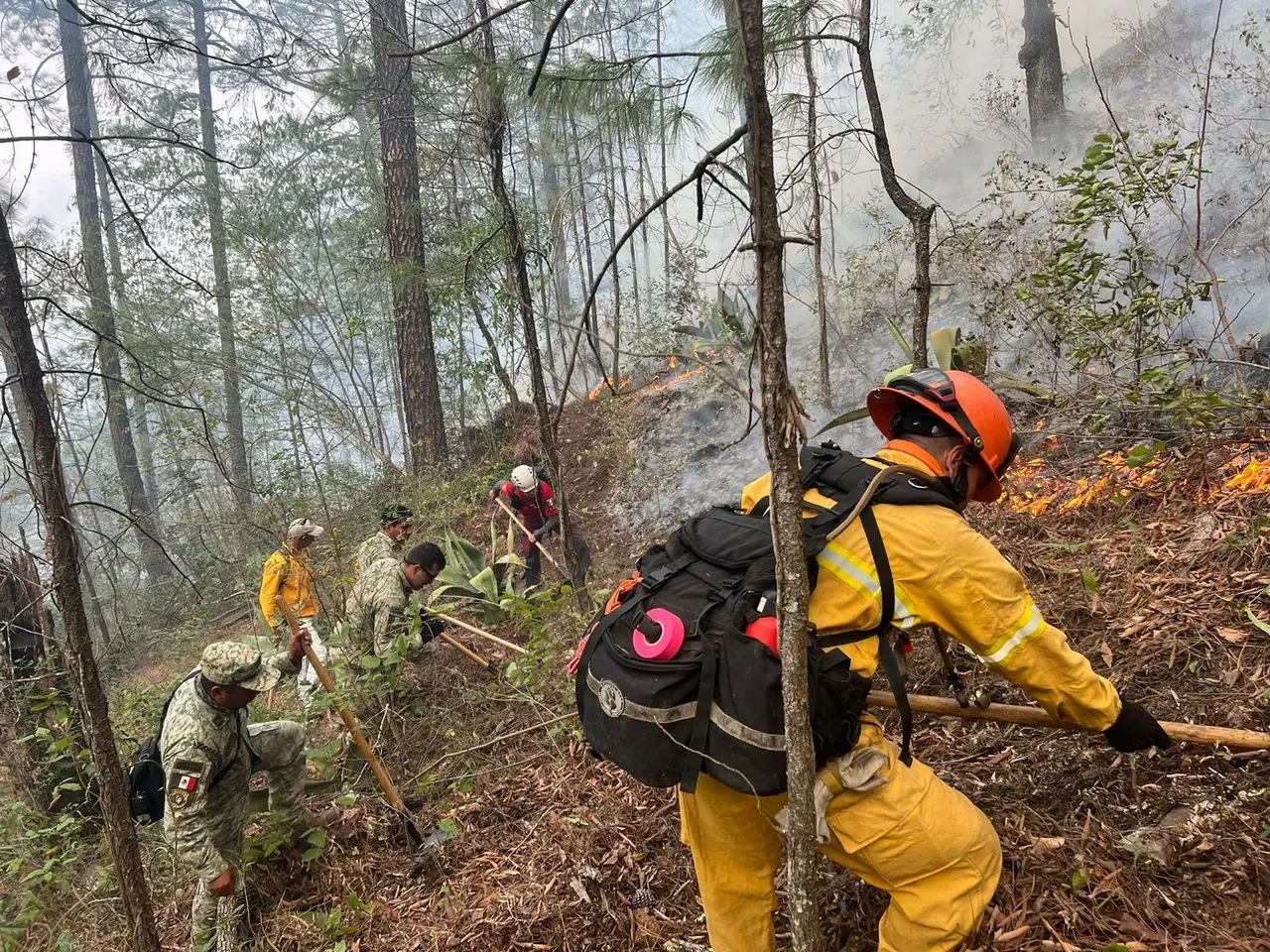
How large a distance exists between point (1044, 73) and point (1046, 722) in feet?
43.3

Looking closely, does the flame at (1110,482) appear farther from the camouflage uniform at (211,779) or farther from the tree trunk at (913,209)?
the camouflage uniform at (211,779)

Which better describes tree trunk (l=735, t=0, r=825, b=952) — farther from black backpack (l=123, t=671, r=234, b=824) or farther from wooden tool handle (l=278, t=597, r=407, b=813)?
black backpack (l=123, t=671, r=234, b=824)

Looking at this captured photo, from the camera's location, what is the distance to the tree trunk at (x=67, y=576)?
2.80m

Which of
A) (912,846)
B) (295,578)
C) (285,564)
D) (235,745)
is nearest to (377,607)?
(285,564)

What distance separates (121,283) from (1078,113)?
20.2 m

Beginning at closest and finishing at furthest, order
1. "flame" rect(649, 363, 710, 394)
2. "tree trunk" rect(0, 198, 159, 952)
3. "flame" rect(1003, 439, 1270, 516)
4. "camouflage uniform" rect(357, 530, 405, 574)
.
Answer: "tree trunk" rect(0, 198, 159, 952)
"flame" rect(1003, 439, 1270, 516)
"camouflage uniform" rect(357, 530, 405, 574)
"flame" rect(649, 363, 710, 394)

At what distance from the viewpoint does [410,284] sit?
10.0 metres

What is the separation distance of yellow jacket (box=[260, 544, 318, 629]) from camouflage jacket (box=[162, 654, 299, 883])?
0.99 m

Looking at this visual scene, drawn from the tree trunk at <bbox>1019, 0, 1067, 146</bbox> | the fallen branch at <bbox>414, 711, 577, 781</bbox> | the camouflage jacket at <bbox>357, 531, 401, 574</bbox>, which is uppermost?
the tree trunk at <bbox>1019, 0, 1067, 146</bbox>

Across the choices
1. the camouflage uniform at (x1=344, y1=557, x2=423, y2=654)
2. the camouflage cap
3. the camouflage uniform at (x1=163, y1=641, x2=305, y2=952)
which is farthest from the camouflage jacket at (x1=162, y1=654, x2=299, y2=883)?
the camouflage uniform at (x1=344, y1=557, x2=423, y2=654)

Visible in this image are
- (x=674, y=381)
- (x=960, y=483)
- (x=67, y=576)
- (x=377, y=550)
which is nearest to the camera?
(x=960, y=483)

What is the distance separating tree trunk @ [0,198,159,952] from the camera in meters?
2.80

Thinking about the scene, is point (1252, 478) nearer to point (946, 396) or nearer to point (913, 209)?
point (913, 209)

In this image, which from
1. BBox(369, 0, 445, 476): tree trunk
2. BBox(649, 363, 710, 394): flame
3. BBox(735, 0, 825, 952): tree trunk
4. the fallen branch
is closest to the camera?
BBox(735, 0, 825, 952): tree trunk
